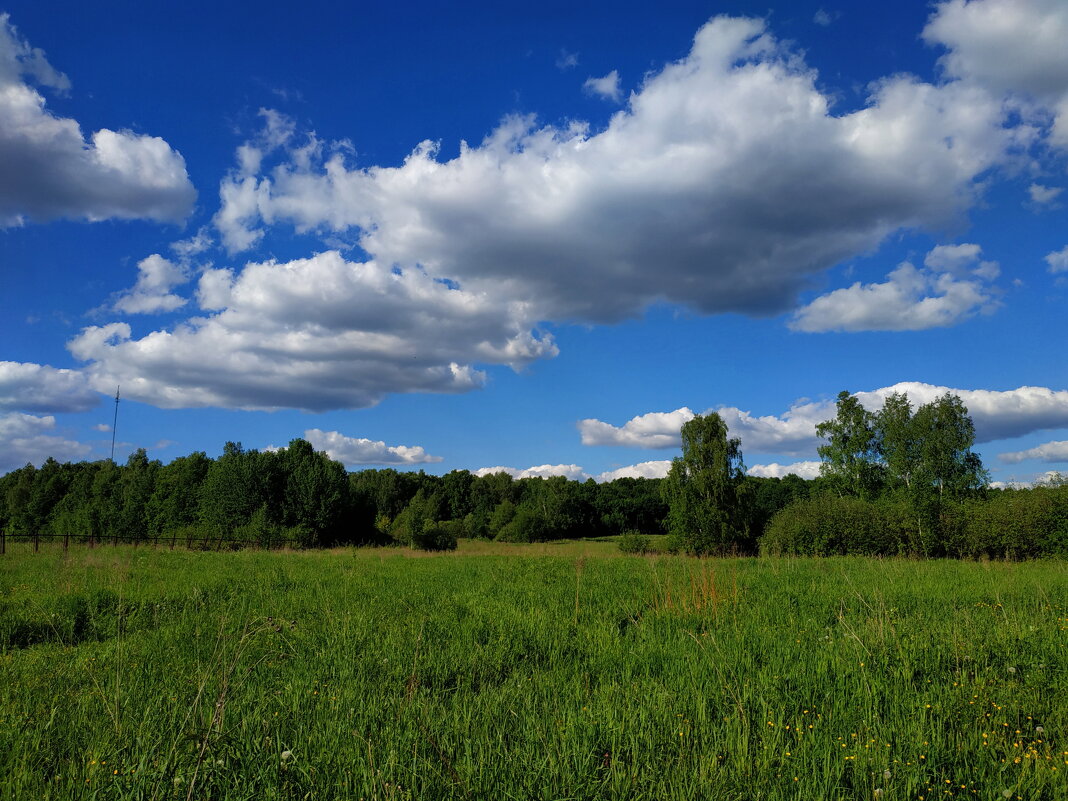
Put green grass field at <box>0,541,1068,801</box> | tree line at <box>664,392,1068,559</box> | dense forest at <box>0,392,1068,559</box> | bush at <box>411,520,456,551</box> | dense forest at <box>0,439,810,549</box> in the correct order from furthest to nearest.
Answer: dense forest at <box>0,439,810,549</box>
bush at <box>411,520,456,551</box>
tree line at <box>664,392,1068,559</box>
dense forest at <box>0,392,1068,559</box>
green grass field at <box>0,541,1068,801</box>

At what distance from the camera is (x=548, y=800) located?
326 cm

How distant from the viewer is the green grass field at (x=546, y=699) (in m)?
3.50

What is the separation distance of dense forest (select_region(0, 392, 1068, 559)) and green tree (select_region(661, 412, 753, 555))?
3.7 inches

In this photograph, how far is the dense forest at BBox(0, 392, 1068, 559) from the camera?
91.6 ft

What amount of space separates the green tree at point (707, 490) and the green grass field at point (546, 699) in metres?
33.0

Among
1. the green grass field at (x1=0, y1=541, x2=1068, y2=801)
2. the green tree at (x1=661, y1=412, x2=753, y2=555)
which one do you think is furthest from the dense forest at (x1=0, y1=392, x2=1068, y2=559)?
the green grass field at (x1=0, y1=541, x2=1068, y2=801)

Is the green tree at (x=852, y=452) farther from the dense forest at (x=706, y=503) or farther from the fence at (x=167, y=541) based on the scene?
the fence at (x=167, y=541)

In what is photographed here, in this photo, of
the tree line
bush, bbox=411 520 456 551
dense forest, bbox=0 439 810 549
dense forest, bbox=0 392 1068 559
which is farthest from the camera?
dense forest, bbox=0 439 810 549

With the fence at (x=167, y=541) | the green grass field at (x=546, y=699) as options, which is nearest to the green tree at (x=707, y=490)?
the fence at (x=167, y=541)

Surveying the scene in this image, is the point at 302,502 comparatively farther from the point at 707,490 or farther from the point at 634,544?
the point at 707,490

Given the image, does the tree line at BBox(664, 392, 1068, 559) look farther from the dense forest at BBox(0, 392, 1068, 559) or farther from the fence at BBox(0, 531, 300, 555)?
the fence at BBox(0, 531, 300, 555)

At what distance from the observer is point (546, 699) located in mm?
4934

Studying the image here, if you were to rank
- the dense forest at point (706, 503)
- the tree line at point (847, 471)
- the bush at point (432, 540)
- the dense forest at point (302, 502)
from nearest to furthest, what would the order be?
1. the dense forest at point (706, 503)
2. the tree line at point (847, 471)
3. the bush at point (432, 540)
4. the dense forest at point (302, 502)

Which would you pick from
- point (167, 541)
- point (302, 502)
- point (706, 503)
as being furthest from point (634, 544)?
point (167, 541)
